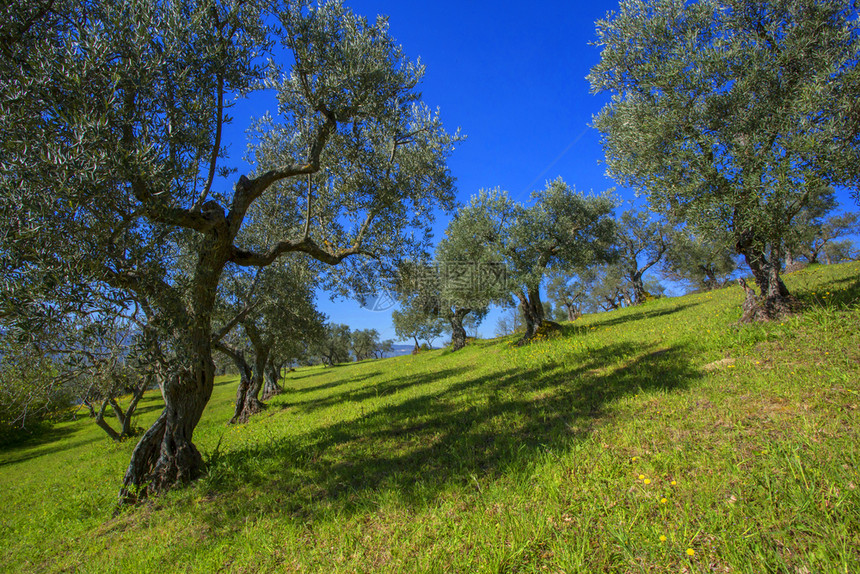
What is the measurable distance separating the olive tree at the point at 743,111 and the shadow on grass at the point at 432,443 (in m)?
4.53

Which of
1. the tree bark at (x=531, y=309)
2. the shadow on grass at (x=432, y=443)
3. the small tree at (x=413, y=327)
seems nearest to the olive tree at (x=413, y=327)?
the small tree at (x=413, y=327)

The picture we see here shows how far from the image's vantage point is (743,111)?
1011 centimetres

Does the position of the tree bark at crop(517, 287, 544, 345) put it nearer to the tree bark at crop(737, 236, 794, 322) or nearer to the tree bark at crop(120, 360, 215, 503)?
the tree bark at crop(737, 236, 794, 322)

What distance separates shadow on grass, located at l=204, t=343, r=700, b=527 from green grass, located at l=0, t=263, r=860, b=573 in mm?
55

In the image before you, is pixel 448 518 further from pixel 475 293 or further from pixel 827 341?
pixel 475 293

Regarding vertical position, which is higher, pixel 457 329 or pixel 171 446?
pixel 457 329

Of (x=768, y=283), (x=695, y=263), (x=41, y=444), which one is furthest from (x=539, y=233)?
(x=41, y=444)

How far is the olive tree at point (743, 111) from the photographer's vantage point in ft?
29.7

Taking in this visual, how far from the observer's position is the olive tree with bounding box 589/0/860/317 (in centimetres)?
906

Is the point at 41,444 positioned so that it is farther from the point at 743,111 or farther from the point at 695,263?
the point at 695,263

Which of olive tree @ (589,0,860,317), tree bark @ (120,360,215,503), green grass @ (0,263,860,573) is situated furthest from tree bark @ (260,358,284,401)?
olive tree @ (589,0,860,317)

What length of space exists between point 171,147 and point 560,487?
30.8 ft

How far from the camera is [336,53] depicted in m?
9.33

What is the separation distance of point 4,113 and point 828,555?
37.9ft
